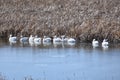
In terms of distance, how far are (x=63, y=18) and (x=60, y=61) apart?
14714mm

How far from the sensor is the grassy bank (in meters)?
47.2

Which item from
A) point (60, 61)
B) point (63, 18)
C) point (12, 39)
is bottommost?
point (60, 61)

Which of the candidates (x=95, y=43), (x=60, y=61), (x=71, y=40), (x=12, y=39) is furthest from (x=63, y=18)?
(x=60, y=61)

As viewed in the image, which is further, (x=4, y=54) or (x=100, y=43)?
(x=100, y=43)

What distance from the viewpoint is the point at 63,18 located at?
53000mm

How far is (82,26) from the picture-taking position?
4897 centimetres

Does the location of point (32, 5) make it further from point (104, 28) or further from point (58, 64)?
point (58, 64)

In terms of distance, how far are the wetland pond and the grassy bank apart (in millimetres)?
2438

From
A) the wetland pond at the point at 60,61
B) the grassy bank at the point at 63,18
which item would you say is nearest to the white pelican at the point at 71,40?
the wetland pond at the point at 60,61

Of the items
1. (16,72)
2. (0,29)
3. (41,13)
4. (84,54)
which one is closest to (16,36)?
(0,29)

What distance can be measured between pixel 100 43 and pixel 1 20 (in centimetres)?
1290

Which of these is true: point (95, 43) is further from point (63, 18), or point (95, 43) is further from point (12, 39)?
point (63, 18)

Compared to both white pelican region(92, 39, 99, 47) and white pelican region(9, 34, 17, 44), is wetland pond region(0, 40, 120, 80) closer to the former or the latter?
white pelican region(92, 39, 99, 47)

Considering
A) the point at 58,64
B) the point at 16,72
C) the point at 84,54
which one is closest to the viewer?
the point at 16,72
